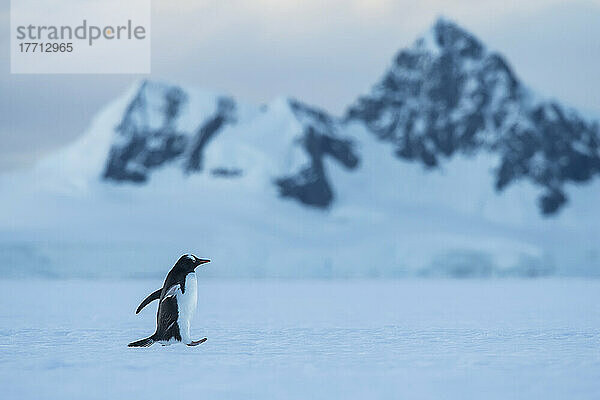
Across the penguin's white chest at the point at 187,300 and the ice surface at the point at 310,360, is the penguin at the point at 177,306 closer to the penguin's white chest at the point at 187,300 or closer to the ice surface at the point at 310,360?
the penguin's white chest at the point at 187,300

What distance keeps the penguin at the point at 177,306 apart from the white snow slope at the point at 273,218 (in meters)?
71.6

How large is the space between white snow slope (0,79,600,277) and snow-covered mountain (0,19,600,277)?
0.32 m

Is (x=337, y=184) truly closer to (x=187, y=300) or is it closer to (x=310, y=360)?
(x=187, y=300)

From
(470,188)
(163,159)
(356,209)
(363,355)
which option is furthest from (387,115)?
(363,355)

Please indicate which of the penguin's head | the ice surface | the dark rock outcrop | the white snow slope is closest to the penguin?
the penguin's head

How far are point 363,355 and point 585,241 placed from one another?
120m

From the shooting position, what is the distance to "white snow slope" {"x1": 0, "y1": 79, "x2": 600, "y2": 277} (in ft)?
309

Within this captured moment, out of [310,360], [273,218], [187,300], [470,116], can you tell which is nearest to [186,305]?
[187,300]

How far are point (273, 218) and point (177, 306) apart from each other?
4175 inches

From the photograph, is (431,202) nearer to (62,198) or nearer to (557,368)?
(62,198)

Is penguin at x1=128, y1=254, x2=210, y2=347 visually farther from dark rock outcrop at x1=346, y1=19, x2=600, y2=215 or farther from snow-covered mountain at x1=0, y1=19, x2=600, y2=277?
dark rock outcrop at x1=346, y1=19, x2=600, y2=215

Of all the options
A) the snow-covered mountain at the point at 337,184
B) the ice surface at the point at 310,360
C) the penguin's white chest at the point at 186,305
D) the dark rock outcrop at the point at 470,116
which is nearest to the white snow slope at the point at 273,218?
the snow-covered mountain at the point at 337,184

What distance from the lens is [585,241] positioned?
122812mm

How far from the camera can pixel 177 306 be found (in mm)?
10789
